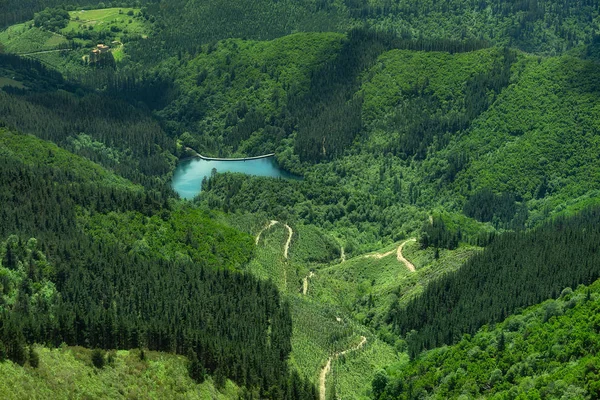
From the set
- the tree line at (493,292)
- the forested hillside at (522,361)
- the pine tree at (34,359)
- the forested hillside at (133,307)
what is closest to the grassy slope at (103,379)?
the pine tree at (34,359)

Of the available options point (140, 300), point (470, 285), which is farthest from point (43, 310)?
point (470, 285)

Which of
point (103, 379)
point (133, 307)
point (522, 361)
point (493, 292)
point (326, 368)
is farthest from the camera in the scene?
point (493, 292)

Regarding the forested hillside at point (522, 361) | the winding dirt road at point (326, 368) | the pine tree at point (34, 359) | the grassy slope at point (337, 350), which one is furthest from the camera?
the grassy slope at point (337, 350)

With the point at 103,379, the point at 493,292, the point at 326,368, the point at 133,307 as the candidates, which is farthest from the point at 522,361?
the point at 133,307

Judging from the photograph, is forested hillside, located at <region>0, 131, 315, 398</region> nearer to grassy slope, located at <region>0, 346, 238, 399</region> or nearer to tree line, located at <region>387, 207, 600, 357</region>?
grassy slope, located at <region>0, 346, 238, 399</region>

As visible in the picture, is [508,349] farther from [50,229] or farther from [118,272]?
[50,229]

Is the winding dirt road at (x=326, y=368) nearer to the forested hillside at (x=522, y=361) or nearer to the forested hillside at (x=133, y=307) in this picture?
the forested hillside at (x=133, y=307)

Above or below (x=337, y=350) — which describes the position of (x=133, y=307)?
above

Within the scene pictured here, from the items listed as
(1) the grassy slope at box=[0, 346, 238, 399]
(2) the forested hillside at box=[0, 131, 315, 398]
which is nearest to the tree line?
(2) the forested hillside at box=[0, 131, 315, 398]

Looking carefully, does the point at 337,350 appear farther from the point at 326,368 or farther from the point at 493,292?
the point at 493,292
